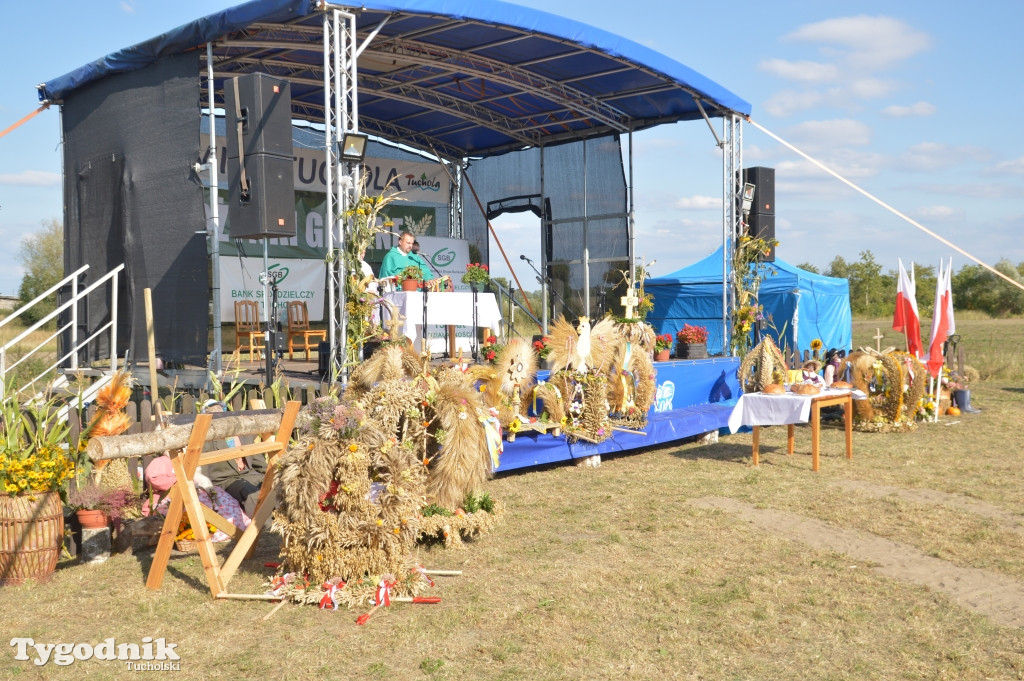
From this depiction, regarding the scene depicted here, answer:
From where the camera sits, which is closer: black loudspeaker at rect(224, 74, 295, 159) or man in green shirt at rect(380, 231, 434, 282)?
black loudspeaker at rect(224, 74, 295, 159)

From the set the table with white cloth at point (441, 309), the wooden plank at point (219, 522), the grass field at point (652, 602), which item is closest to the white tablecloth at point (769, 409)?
the grass field at point (652, 602)

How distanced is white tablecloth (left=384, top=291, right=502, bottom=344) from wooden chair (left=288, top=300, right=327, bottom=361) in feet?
11.6

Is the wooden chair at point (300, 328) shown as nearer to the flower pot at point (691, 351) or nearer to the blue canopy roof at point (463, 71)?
the blue canopy roof at point (463, 71)

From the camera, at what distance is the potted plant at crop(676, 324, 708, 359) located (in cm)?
1041

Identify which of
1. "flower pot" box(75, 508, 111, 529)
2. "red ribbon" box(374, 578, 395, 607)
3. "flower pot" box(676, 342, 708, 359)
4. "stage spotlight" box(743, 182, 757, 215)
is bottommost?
"red ribbon" box(374, 578, 395, 607)

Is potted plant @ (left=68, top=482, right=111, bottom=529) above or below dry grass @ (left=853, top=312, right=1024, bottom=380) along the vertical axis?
below

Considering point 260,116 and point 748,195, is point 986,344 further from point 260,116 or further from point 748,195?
point 260,116

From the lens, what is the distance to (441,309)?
8594 mm

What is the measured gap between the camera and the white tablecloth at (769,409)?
726 centimetres

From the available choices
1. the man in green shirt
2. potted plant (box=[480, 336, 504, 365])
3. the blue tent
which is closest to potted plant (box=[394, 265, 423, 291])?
the man in green shirt

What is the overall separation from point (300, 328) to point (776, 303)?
8.57 metres

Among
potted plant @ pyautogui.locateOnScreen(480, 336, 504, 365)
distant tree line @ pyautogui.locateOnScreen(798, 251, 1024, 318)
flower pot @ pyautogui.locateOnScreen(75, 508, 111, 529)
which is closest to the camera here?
flower pot @ pyautogui.locateOnScreen(75, 508, 111, 529)

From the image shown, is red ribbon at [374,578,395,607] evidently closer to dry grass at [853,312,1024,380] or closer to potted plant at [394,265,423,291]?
potted plant at [394,265,423,291]

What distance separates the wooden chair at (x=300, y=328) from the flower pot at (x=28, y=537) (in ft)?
23.6
